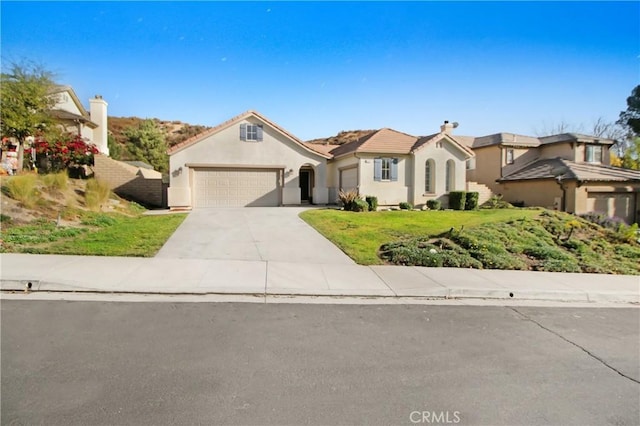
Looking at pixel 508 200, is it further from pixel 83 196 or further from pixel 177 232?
pixel 83 196

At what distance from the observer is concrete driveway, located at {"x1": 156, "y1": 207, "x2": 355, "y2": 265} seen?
979 cm

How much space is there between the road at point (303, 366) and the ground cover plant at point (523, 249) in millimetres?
3986

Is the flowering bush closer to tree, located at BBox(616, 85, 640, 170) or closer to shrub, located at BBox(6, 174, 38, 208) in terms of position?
shrub, located at BBox(6, 174, 38, 208)

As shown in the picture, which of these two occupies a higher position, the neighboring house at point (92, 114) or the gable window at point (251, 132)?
the neighboring house at point (92, 114)

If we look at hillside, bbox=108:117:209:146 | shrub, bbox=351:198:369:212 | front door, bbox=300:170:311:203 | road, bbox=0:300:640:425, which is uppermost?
hillside, bbox=108:117:209:146

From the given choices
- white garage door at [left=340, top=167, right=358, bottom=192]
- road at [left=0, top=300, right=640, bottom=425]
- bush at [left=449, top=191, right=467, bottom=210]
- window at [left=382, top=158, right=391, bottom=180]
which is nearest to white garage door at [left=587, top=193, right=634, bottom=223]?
bush at [left=449, top=191, right=467, bottom=210]

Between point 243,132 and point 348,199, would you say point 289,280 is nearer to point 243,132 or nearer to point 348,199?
point 348,199

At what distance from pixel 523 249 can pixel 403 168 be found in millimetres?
12746

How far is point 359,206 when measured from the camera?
67.0 feet

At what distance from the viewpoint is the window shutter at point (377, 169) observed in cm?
2308

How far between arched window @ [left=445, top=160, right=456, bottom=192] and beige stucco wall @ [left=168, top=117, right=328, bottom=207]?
27.2 ft

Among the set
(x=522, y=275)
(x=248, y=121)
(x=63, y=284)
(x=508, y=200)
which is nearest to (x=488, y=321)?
(x=522, y=275)

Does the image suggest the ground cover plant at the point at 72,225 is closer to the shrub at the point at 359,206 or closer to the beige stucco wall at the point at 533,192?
the shrub at the point at 359,206

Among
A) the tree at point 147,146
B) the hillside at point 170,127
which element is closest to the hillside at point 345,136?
the hillside at point 170,127
